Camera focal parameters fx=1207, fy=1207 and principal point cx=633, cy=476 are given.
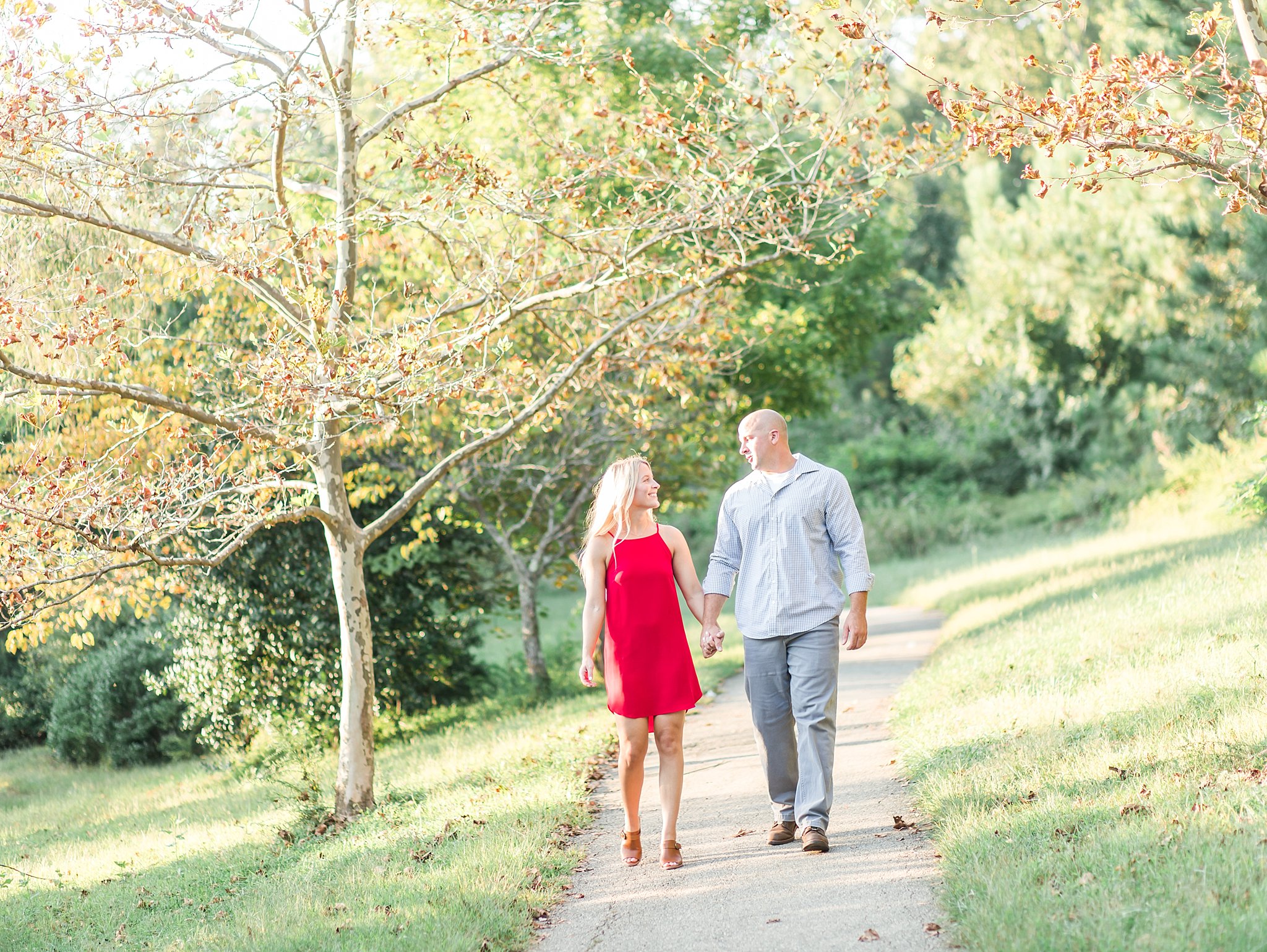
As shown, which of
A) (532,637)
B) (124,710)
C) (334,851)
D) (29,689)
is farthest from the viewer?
(29,689)

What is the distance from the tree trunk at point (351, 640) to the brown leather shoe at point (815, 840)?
3.97m

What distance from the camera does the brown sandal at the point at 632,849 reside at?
5.76 m

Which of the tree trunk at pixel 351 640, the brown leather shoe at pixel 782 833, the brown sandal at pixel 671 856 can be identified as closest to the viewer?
the brown sandal at pixel 671 856

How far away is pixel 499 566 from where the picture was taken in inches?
617

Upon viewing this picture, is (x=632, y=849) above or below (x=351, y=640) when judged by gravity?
below

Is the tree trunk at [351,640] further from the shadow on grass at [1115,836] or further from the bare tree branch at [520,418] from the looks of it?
the shadow on grass at [1115,836]

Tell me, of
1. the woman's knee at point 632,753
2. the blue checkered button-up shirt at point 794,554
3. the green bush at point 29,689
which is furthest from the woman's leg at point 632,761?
the green bush at point 29,689

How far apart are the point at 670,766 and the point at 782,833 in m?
0.64

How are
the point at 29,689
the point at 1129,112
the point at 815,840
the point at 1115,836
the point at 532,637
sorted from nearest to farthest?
the point at 1115,836 → the point at 1129,112 → the point at 815,840 → the point at 532,637 → the point at 29,689

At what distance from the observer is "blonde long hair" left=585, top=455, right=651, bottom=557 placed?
5598 mm

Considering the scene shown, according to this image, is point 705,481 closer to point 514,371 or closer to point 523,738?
point 523,738

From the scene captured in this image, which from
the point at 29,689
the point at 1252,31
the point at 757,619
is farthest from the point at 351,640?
the point at 29,689

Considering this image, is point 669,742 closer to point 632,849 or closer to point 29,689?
point 632,849

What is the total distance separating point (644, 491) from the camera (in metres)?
5.61
